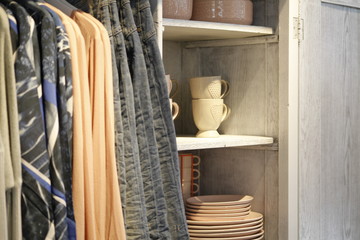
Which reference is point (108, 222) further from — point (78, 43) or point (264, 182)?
point (264, 182)

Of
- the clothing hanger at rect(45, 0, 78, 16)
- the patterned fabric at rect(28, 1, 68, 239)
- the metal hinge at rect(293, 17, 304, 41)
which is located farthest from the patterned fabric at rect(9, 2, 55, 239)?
the metal hinge at rect(293, 17, 304, 41)

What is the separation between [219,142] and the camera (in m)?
1.90

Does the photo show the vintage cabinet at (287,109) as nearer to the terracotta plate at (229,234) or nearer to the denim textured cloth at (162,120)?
the terracotta plate at (229,234)

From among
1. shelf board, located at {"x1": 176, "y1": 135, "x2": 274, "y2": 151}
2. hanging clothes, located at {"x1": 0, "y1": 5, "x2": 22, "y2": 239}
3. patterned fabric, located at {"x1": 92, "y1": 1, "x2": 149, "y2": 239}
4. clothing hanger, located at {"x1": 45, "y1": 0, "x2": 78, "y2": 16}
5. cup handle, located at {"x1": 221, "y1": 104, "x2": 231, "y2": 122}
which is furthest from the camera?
cup handle, located at {"x1": 221, "y1": 104, "x2": 231, "y2": 122}

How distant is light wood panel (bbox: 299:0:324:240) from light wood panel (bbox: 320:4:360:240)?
0.04 metres

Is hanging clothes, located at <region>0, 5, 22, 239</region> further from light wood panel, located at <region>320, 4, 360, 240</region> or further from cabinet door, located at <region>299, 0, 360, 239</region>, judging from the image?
light wood panel, located at <region>320, 4, 360, 240</region>

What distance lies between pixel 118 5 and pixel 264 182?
34.5 inches

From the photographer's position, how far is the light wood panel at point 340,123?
7.14 feet

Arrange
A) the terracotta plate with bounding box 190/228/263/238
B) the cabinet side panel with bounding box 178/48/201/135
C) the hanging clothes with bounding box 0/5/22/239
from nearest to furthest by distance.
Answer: the hanging clothes with bounding box 0/5/22/239 → the terracotta plate with bounding box 190/228/263/238 → the cabinet side panel with bounding box 178/48/201/135

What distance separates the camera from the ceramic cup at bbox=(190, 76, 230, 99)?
2.07 metres

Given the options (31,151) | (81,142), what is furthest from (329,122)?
(31,151)

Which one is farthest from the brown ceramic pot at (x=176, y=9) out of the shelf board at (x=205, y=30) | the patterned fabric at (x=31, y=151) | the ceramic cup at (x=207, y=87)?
the patterned fabric at (x=31, y=151)

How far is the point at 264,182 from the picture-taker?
2107 mm

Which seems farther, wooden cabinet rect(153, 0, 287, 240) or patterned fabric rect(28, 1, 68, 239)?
wooden cabinet rect(153, 0, 287, 240)
